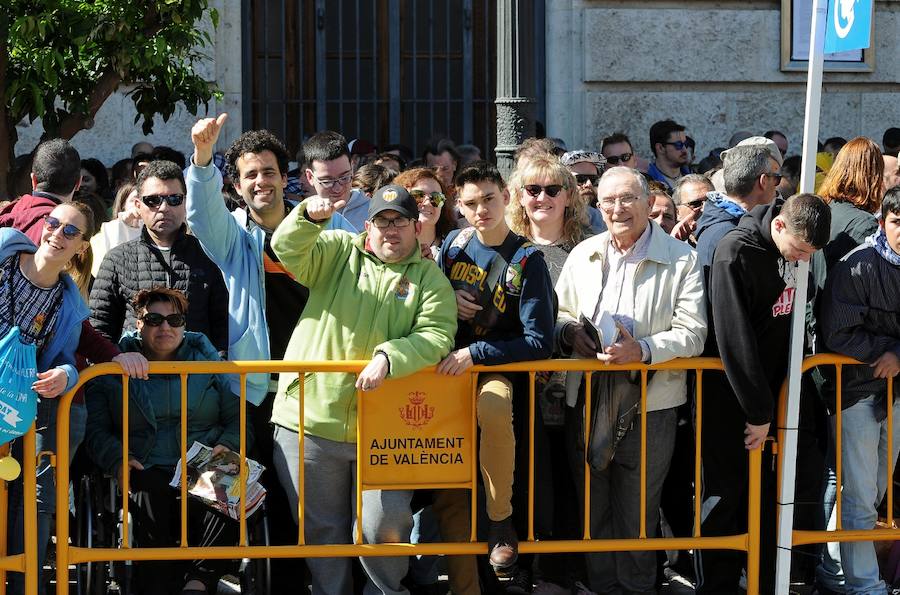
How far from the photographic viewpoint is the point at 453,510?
230 inches

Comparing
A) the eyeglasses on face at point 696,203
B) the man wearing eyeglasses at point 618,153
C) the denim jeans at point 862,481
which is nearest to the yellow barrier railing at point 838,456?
the denim jeans at point 862,481

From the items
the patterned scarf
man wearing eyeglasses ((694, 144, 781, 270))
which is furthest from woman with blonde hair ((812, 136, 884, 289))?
the patterned scarf

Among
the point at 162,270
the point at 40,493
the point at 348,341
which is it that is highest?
the point at 162,270

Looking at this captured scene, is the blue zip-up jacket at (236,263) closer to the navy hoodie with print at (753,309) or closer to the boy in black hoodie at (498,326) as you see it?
the boy in black hoodie at (498,326)

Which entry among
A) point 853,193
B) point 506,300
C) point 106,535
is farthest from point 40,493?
point 853,193

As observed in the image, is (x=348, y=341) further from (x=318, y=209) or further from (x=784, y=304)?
(x=784, y=304)

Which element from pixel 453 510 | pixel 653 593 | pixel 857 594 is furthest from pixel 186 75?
pixel 857 594

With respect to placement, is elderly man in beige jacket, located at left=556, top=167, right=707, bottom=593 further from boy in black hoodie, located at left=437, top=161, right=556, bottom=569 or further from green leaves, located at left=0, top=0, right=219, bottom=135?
green leaves, located at left=0, top=0, right=219, bottom=135

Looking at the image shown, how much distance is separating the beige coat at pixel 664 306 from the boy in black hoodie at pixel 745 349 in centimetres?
9

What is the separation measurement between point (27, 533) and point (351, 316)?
59.4 inches

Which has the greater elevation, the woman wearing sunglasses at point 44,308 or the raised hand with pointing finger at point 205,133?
the raised hand with pointing finger at point 205,133

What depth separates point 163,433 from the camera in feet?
19.2

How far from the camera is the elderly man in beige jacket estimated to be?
18.8ft

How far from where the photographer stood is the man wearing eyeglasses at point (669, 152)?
9.69 m
